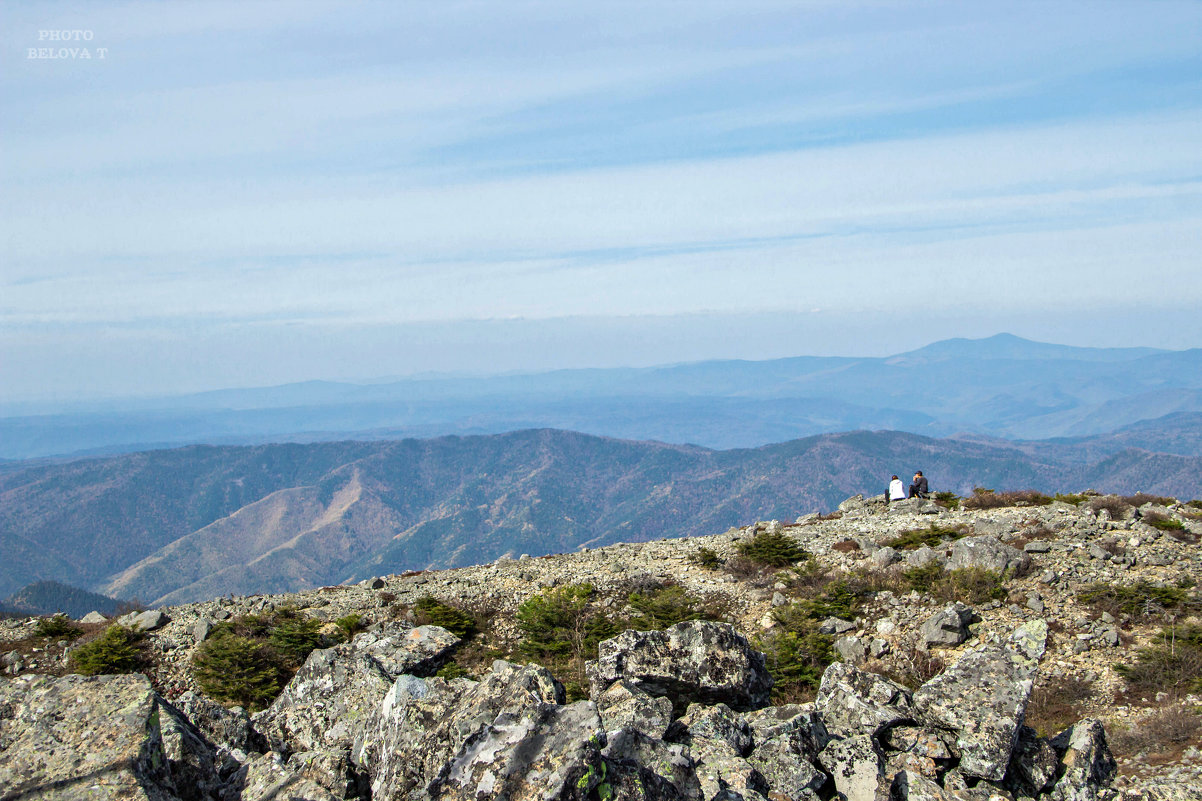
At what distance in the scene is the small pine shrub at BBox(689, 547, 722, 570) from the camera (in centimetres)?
2627

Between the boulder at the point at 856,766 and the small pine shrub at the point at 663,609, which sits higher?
the boulder at the point at 856,766

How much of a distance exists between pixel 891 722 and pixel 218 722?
10731mm

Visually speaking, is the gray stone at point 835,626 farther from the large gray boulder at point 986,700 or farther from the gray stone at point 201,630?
the gray stone at point 201,630

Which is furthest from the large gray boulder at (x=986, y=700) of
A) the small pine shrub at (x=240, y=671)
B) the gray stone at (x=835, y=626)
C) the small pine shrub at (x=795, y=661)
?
the small pine shrub at (x=240, y=671)

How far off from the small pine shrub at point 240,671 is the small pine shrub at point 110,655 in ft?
5.35

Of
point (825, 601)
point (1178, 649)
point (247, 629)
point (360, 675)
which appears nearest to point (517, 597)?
point (247, 629)

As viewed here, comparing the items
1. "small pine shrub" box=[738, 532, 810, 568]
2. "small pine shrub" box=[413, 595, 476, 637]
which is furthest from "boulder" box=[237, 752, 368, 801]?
"small pine shrub" box=[738, 532, 810, 568]

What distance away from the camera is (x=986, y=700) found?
11203mm

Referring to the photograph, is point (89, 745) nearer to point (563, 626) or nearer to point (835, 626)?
point (563, 626)

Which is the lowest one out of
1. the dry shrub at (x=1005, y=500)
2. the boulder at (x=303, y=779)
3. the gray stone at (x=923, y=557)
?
the gray stone at (x=923, y=557)

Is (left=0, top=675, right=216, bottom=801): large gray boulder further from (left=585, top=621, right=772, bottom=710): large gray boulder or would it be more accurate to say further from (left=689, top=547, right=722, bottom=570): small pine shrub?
(left=689, top=547, right=722, bottom=570): small pine shrub

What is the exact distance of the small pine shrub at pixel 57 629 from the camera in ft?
73.2

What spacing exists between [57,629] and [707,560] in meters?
20.9

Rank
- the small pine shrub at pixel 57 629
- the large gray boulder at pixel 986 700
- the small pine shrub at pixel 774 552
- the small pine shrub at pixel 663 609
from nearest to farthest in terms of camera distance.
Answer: the large gray boulder at pixel 986 700 → the small pine shrub at pixel 663 609 → the small pine shrub at pixel 57 629 → the small pine shrub at pixel 774 552
